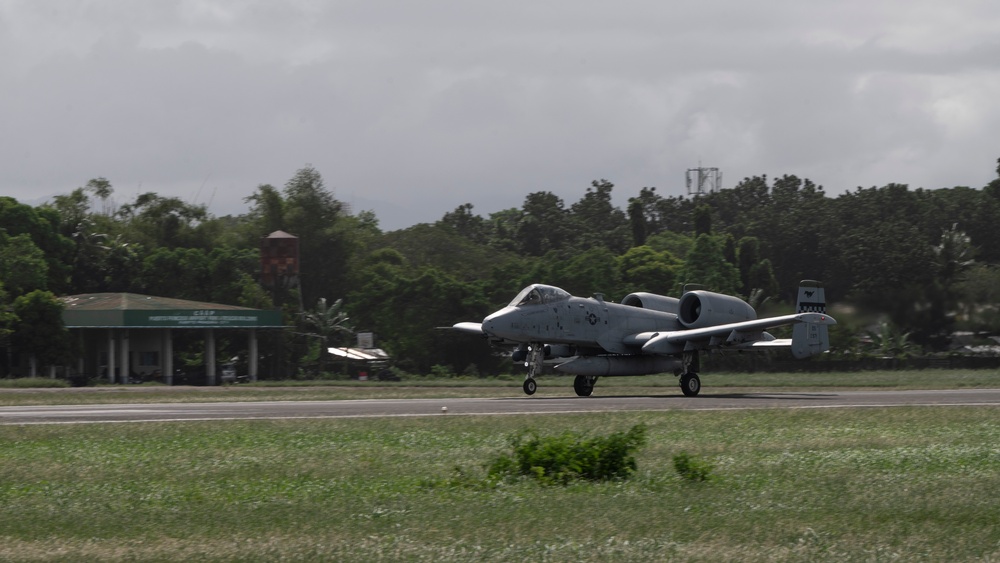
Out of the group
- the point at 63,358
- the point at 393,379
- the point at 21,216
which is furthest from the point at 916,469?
the point at 21,216

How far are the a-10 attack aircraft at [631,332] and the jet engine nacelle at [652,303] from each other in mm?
381

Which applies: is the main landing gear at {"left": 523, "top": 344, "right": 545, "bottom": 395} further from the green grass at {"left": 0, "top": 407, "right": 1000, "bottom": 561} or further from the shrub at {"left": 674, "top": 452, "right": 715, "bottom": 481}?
the shrub at {"left": 674, "top": 452, "right": 715, "bottom": 481}

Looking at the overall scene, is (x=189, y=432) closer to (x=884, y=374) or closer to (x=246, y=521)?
(x=246, y=521)

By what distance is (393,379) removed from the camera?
66938 millimetres

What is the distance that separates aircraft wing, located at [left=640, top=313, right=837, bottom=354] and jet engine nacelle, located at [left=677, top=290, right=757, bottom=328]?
474 millimetres

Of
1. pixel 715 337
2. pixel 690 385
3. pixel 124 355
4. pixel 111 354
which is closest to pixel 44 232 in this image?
pixel 124 355

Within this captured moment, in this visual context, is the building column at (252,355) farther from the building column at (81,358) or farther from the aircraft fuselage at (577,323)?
the aircraft fuselage at (577,323)

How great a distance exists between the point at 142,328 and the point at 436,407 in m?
43.5

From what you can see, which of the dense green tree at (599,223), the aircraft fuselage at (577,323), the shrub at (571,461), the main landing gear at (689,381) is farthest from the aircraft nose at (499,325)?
the dense green tree at (599,223)

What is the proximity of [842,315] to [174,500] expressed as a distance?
27.9m

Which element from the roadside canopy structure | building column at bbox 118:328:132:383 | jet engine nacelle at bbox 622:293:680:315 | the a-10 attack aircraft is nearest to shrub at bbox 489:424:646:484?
the a-10 attack aircraft

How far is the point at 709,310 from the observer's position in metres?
38.0

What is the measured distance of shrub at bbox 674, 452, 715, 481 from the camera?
47.4ft

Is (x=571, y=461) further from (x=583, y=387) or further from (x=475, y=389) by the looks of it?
(x=475, y=389)
